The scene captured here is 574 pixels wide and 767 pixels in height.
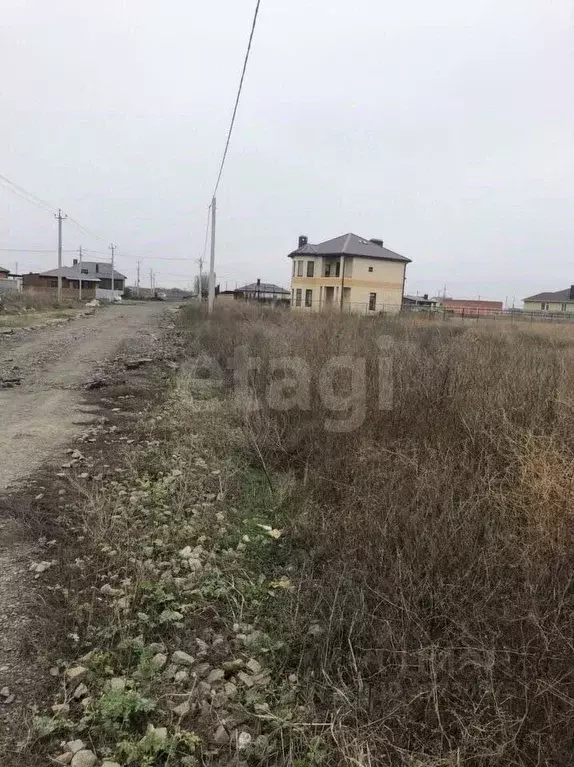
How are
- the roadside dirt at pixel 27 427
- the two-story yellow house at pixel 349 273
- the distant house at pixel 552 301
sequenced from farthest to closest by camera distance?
the distant house at pixel 552 301
the two-story yellow house at pixel 349 273
the roadside dirt at pixel 27 427

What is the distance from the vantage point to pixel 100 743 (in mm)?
1893

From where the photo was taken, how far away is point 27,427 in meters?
5.86

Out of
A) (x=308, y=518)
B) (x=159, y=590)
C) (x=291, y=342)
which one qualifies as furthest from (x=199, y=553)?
(x=291, y=342)

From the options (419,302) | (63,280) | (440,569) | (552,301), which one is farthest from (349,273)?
(63,280)

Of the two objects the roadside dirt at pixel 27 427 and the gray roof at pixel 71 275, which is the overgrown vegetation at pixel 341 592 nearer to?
the roadside dirt at pixel 27 427

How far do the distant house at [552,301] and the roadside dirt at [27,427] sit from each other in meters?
67.7

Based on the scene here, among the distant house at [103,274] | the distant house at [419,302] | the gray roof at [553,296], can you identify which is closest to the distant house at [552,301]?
the gray roof at [553,296]

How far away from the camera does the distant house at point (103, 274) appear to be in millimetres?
78375

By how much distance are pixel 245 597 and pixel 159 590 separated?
0.48 meters

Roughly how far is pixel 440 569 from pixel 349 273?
45.7m

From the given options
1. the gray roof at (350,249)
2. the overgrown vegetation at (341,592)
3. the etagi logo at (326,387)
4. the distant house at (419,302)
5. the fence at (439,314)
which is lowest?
the overgrown vegetation at (341,592)

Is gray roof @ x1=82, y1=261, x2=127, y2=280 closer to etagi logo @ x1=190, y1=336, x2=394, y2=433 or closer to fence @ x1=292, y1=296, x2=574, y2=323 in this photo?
fence @ x1=292, y1=296, x2=574, y2=323

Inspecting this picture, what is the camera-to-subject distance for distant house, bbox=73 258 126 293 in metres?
78.4

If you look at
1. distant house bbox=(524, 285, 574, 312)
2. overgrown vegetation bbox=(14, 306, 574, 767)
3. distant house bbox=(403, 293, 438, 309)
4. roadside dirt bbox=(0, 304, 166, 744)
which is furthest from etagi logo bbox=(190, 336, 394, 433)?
distant house bbox=(524, 285, 574, 312)
